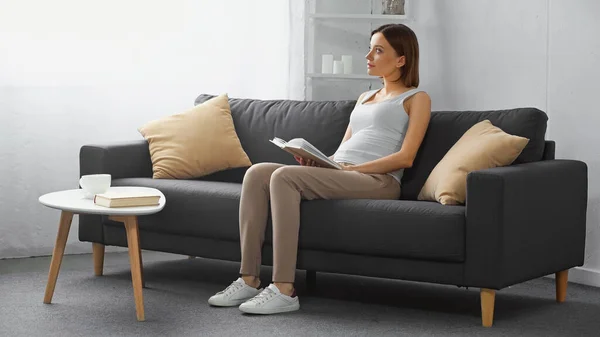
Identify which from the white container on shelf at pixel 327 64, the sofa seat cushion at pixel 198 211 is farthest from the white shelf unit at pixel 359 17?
the sofa seat cushion at pixel 198 211

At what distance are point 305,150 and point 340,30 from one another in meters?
1.76

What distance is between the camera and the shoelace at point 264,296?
3359 mm

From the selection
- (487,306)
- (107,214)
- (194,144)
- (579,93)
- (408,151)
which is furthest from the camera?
(194,144)

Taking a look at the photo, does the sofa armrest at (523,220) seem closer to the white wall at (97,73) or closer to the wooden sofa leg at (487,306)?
the wooden sofa leg at (487,306)

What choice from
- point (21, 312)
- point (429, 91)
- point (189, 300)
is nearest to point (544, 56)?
point (429, 91)

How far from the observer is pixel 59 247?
11.5 feet

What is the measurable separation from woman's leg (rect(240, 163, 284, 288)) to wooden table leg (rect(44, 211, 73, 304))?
639 mm

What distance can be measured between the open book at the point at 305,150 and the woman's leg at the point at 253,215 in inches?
4.1

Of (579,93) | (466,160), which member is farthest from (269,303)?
(579,93)

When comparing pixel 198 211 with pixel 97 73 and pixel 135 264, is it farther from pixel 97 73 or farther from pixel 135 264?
pixel 97 73

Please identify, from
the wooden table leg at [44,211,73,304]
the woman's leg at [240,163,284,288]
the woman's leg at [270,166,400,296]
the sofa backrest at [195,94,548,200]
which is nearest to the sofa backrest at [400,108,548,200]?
the sofa backrest at [195,94,548,200]

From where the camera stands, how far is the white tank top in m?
3.69

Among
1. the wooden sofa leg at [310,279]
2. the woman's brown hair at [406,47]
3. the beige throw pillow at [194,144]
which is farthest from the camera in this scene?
the beige throw pillow at [194,144]

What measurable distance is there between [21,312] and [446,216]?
157cm
